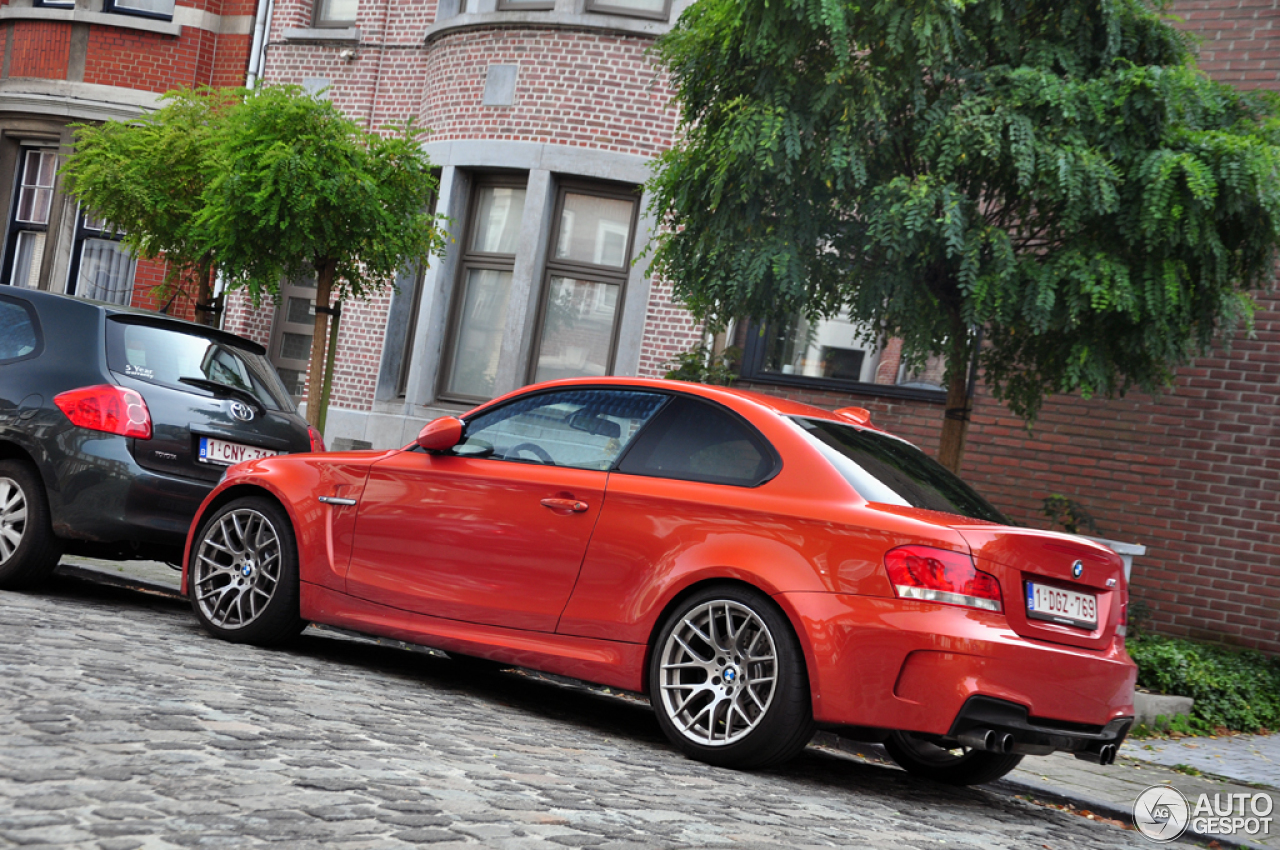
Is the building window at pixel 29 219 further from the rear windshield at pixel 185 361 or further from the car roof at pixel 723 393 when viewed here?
the car roof at pixel 723 393

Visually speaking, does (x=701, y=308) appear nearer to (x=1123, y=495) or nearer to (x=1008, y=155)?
(x=1008, y=155)

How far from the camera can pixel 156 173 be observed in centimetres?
1149

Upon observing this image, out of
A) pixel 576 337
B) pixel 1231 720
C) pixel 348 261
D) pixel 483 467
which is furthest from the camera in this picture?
pixel 576 337

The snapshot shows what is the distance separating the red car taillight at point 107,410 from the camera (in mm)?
6855

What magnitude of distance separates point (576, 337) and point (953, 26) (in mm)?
7609

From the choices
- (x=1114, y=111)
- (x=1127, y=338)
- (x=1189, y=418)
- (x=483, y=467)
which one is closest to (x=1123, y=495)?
(x=1189, y=418)

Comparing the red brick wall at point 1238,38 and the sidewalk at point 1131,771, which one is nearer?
the sidewalk at point 1131,771

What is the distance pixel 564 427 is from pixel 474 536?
0.64 m

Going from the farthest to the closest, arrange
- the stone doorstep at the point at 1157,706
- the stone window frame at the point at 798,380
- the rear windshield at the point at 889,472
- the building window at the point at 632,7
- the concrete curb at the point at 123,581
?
1. the building window at the point at 632,7
2. the stone window frame at the point at 798,380
3. the stone doorstep at the point at 1157,706
4. the concrete curb at the point at 123,581
5. the rear windshield at the point at 889,472

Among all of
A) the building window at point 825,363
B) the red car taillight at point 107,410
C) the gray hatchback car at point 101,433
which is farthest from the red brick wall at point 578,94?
the red car taillight at point 107,410

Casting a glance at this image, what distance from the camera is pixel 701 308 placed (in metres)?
9.51

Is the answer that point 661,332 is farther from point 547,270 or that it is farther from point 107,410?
point 107,410

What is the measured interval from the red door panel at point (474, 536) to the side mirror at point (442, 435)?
10 cm

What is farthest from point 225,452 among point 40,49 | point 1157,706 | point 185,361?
point 40,49
